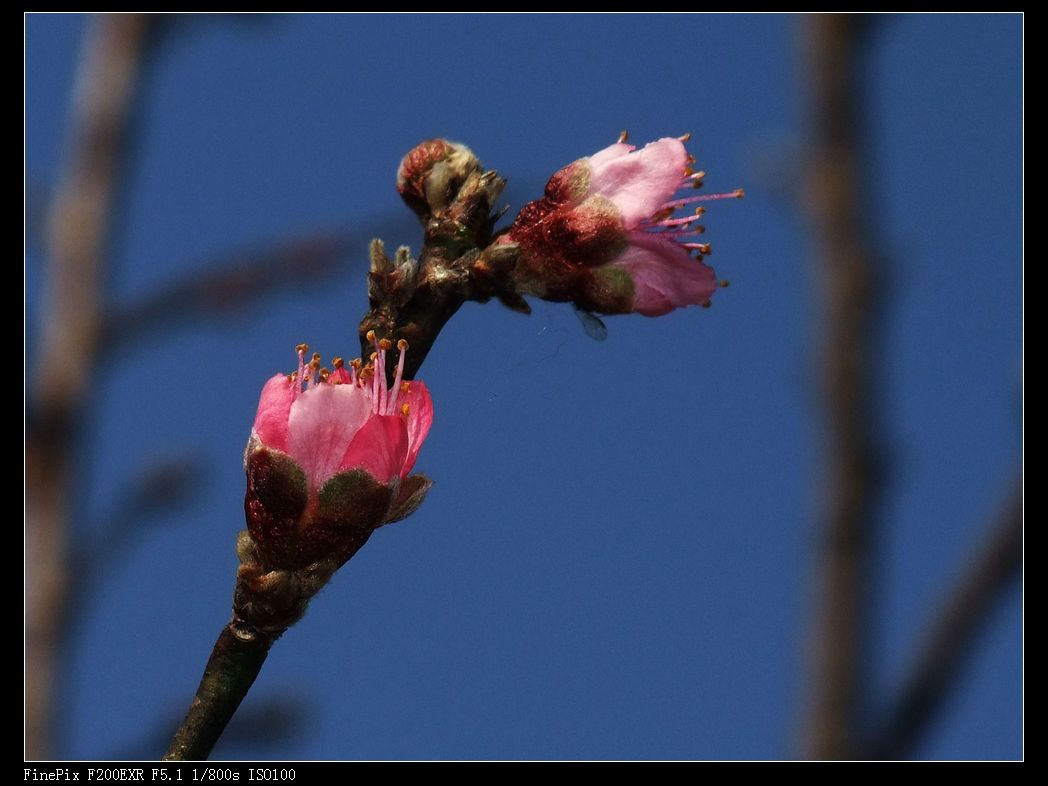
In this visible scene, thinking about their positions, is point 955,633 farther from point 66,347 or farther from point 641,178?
point 66,347

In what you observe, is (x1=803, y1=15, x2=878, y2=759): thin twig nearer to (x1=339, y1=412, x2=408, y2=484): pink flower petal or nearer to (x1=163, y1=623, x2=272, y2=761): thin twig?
(x1=339, y1=412, x2=408, y2=484): pink flower petal

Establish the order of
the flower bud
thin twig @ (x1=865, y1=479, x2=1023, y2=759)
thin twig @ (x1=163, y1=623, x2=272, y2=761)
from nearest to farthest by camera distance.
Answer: thin twig @ (x1=163, y1=623, x2=272, y2=761)
the flower bud
thin twig @ (x1=865, y1=479, x2=1023, y2=759)

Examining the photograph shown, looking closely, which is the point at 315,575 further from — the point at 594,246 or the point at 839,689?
the point at 839,689

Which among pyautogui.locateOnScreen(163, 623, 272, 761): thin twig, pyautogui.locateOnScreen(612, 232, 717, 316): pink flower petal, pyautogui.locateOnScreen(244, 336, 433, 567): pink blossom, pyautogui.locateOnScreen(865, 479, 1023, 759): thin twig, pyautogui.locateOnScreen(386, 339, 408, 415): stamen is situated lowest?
pyautogui.locateOnScreen(865, 479, 1023, 759): thin twig

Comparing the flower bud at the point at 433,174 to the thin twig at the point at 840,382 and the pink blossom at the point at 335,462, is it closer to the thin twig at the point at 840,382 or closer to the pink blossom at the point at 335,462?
the pink blossom at the point at 335,462

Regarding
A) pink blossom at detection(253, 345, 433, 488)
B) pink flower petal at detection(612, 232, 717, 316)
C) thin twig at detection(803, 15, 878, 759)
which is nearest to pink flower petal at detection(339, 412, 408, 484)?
pink blossom at detection(253, 345, 433, 488)

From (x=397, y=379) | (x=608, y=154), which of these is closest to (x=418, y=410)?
(x=397, y=379)

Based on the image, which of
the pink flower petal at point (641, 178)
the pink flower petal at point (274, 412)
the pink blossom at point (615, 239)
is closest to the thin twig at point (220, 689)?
the pink flower petal at point (274, 412)

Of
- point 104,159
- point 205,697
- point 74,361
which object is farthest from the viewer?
point 104,159

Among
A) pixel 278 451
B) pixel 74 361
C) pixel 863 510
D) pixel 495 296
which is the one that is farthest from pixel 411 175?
pixel 74 361
